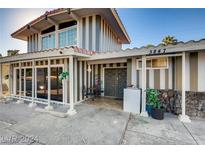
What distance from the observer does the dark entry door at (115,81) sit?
298 inches

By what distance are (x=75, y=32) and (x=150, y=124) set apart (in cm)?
629

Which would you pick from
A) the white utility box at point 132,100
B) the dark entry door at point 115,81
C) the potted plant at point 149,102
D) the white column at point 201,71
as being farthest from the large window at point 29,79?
the white column at point 201,71

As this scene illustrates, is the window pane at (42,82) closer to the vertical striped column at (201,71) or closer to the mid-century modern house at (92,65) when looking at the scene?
the mid-century modern house at (92,65)

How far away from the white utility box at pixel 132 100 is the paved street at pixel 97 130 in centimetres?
43

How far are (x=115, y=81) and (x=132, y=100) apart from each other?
2941mm

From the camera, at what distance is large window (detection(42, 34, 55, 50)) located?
26.6 ft

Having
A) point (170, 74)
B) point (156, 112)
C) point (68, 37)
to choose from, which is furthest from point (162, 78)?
point (68, 37)

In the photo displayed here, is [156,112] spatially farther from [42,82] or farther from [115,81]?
[42,82]

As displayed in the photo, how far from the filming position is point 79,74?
6.51 meters

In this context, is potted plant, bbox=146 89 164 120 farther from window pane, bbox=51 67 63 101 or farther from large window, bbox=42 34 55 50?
large window, bbox=42 34 55 50

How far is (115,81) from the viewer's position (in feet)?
25.8

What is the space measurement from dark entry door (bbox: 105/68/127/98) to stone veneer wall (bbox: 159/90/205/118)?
2.85 meters

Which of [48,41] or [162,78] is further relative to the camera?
[48,41]
